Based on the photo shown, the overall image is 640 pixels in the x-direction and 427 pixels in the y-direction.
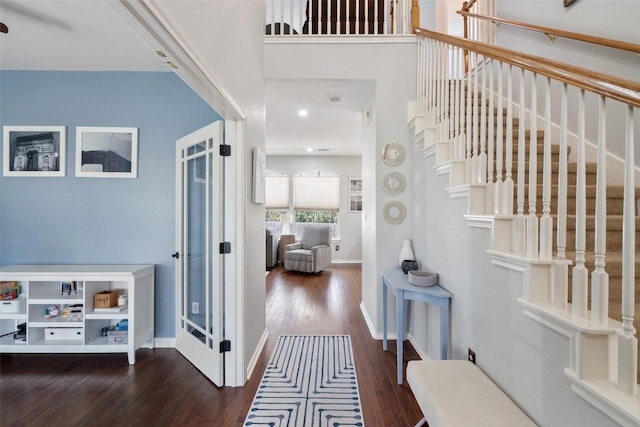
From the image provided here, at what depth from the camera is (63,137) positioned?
110 inches

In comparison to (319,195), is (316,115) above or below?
above

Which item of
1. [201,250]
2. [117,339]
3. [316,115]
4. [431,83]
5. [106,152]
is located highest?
[316,115]

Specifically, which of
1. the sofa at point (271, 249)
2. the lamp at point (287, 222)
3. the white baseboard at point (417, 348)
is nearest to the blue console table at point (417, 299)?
the white baseboard at point (417, 348)

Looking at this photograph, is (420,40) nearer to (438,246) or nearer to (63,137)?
(438,246)

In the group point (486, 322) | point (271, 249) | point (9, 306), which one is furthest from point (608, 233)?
→ point (271, 249)

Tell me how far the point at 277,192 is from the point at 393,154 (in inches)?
198

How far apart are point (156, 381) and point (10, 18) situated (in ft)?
9.29

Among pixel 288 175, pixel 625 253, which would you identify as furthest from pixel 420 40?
pixel 288 175

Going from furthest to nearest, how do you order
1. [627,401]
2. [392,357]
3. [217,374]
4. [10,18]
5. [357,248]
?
1. [357,248]
2. [392,357]
3. [217,374]
4. [10,18]
5. [627,401]

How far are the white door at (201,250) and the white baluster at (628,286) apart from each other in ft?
6.97

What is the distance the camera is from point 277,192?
304 inches

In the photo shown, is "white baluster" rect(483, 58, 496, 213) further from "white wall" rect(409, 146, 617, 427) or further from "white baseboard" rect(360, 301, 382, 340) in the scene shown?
"white baseboard" rect(360, 301, 382, 340)

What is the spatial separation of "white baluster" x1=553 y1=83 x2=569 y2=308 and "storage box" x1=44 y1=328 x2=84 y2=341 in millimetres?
3435

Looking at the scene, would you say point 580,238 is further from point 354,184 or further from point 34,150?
point 354,184
